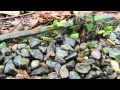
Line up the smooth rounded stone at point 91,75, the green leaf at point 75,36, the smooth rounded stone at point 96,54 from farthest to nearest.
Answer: the green leaf at point 75,36
the smooth rounded stone at point 96,54
the smooth rounded stone at point 91,75

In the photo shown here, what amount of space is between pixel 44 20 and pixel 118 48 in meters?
0.48

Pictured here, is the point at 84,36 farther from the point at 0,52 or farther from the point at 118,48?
the point at 0,52

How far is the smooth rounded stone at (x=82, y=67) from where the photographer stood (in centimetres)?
150

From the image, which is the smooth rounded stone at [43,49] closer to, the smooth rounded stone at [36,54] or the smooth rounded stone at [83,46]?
the smooth rounded stone at [36,54]

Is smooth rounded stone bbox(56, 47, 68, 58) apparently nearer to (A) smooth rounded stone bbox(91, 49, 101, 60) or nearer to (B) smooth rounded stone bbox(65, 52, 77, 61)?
(B) smooth rounded stone bbox(65, 52, 77, 61)

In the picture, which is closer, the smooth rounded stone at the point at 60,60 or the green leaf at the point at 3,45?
the smooth rounded stone at the point at 60,60

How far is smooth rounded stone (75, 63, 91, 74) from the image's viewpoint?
4.91 ft

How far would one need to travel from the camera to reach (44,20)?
1835mm

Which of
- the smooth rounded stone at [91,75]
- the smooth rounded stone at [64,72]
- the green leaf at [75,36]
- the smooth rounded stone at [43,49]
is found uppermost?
the green leaf at [75,36]

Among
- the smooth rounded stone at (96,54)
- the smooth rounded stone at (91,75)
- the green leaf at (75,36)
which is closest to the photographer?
the smooth rounded stone at (91,75)

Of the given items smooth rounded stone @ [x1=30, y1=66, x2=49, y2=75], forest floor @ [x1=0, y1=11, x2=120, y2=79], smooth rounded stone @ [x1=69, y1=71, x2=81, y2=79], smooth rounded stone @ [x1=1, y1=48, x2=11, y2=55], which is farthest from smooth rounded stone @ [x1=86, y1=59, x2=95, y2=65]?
smooth rounded stone @ [x1=1, y1=48, x2=11, y2=55]

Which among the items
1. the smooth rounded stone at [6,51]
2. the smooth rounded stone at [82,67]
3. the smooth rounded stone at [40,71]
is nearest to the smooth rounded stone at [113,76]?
the smooth rounded stone at [82,67]

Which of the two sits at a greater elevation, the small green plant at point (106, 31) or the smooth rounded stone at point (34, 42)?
the small green plant at point (106, 31)
